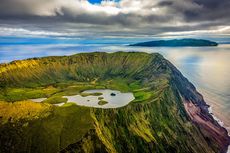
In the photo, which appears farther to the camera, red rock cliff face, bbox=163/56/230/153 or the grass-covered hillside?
red rock cliff face, bbox=163/56/230/153

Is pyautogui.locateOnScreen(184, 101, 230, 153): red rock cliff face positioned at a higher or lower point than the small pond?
lower

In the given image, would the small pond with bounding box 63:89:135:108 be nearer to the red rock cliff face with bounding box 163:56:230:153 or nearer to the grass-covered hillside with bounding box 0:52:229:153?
the grass-covered hillside with bounding box 0:52:229:153

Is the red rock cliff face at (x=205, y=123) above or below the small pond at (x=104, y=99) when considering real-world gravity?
below

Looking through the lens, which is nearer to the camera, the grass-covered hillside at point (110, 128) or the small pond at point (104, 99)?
the grass-covered hillside at point (110, 128)

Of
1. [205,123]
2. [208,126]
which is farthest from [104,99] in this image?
[208,126]

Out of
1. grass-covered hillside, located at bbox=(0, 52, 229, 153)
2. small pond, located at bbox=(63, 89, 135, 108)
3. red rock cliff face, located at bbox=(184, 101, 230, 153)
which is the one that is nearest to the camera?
grass-covered hillside, located at bbox=(0, 52, 229, 153)

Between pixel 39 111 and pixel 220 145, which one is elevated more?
pixel 39 111

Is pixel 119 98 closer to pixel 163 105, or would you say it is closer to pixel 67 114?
pixel 163 105

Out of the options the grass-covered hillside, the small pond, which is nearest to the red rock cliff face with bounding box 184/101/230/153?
the grass-covered hillside

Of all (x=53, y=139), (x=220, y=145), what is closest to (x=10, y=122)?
(x=53, y=139)

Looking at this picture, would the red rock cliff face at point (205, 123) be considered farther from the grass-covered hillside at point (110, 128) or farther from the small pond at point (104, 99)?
the small pond at point (104, 99)

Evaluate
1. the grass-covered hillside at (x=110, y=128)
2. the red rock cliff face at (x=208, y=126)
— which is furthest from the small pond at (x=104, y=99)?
the red rock cliff face at (x=208, y=126)
